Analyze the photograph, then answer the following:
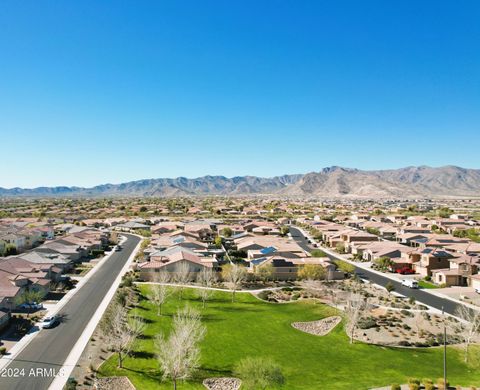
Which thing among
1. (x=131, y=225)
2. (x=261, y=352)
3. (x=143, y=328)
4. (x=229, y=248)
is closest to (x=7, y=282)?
(x=143, y=328)

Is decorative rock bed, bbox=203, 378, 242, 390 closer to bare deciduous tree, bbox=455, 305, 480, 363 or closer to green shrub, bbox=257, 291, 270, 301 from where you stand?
bare deciduous tree, bbox=455, 305, 480, 363

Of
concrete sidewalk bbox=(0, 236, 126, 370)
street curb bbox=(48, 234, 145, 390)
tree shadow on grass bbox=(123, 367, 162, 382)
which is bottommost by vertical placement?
tree shadow on grass bbox=(123, 367, 162, 382)

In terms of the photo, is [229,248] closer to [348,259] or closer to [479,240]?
[348,259]

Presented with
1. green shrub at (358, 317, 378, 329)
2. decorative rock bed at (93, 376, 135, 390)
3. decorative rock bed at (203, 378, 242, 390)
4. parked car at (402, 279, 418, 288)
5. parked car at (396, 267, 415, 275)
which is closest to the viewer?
decorative rock bed at (93, 376, 135, 390)

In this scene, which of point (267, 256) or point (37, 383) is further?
point (267, 256)

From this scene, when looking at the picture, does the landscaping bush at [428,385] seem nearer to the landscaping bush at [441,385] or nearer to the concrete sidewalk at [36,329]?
the landscaping bush at [441,385]

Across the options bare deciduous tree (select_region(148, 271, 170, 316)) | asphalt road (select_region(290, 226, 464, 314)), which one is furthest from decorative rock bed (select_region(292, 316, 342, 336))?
bare deciduous tree (select_region(148, 271, 170, 316))

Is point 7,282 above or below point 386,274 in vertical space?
above

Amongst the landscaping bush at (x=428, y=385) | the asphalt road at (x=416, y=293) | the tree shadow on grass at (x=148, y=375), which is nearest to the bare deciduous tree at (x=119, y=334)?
the tree shadow on grass at (x=148, y=375)
